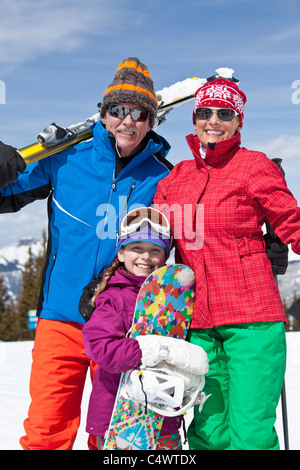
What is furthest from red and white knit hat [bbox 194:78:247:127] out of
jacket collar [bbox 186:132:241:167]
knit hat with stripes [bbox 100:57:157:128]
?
knit hat with stripes [bbox 100:57:157:128]

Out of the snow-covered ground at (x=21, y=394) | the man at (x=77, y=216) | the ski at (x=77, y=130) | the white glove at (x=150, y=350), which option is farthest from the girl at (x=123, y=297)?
the snow-covered ground at (x=21, y=394)

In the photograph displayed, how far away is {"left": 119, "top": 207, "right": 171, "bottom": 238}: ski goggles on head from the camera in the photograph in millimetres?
2863

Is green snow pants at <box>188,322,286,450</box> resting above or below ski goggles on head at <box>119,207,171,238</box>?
below

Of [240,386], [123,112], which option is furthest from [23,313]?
[240,386]

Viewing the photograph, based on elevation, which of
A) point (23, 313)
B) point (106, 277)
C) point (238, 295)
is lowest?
point (23, 313)

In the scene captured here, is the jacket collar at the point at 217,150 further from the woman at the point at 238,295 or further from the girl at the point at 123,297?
the girl at the point at 123,297

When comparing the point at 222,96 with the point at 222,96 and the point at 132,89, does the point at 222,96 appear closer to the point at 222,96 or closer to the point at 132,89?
the point at 222,96

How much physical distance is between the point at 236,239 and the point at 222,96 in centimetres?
84

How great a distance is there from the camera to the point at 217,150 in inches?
115

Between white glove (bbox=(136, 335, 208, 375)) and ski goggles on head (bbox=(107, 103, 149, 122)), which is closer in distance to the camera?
white glove (bbox=(136, 335, 208, 375))

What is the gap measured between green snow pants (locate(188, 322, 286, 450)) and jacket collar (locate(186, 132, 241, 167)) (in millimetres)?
922

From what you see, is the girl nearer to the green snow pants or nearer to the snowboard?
the snowboard

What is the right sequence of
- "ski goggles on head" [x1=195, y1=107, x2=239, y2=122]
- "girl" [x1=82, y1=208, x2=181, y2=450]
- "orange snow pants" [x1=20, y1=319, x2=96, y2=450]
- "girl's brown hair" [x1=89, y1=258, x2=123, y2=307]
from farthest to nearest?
"orange snow pants" [x1=20, y1=319, x2=96, y2=450] < "ski goggles on head" [x1=195, y1=107, x2=239, y2=122] < "girl's brown hair" [x1=89, y1=258, x2=123, y2=307] < "girl" [x1=82, y1=208, x2=181, y2=450]
